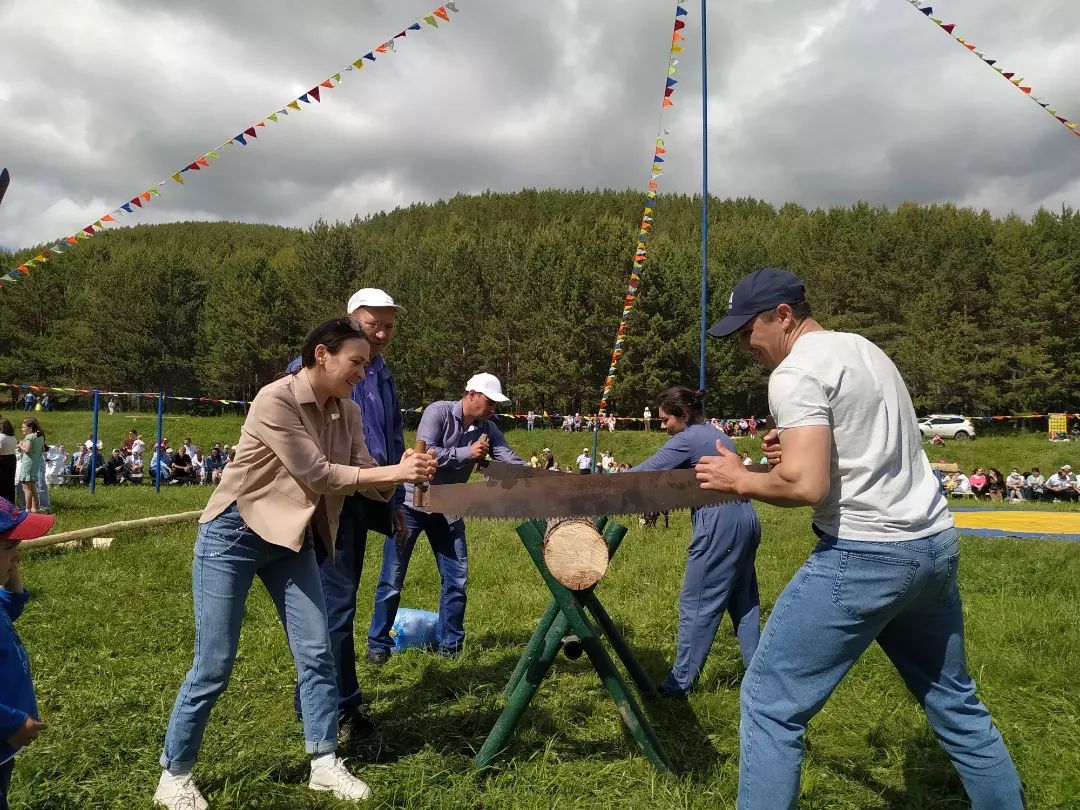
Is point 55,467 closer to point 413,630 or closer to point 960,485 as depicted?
→ point 413,630

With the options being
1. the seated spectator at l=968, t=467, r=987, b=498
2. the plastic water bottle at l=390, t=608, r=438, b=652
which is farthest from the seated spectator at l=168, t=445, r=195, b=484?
the seated spectator at l=968, t=467, r=987, b=498

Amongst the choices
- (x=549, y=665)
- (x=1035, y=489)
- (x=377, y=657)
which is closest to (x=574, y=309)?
(x=1035, y=489)

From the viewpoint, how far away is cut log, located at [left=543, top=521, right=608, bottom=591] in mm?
3109

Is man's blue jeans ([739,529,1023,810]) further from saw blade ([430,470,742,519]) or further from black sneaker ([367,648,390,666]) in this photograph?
black sneaker ([367,648,390,666])

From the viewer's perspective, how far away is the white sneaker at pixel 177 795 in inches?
116

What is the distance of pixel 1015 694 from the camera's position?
4.20 metres

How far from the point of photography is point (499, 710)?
164 inches

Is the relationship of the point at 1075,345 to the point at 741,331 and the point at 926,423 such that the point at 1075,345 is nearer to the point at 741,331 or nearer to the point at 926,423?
the point at 926,423

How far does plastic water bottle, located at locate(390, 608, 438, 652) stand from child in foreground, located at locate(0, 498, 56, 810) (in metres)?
2.94

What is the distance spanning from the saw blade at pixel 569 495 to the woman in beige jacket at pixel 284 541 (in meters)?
0.18

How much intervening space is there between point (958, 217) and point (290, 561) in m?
58.8

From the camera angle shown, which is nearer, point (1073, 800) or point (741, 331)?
point (741, 331)

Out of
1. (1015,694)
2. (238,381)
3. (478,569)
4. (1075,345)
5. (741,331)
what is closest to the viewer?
(741,331)

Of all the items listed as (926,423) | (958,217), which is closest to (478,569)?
(926,423)
